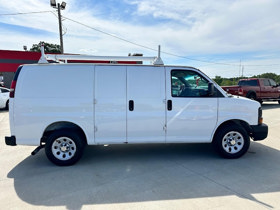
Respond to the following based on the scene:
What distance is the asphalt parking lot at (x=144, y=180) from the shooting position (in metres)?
2.89

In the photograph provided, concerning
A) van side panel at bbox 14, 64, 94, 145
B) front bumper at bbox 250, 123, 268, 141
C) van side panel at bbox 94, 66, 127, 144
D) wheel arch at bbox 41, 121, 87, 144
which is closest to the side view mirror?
front bumper at bbox 250, 123, 268, 141

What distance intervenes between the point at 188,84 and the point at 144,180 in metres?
2.25

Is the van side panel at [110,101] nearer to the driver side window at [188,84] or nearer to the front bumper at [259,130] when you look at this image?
the driver side window at [188,84]

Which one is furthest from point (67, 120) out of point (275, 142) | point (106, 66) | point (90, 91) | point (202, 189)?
point (275, 142)

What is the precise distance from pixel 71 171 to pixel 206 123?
9.92 ft

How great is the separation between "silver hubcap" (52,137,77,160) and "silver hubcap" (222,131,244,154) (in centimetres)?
337

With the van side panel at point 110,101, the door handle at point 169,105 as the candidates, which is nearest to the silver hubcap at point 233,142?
the door handle at point 169,105

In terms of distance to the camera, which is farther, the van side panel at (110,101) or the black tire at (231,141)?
the black tire at (231,141)

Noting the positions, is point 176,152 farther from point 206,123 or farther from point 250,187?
point 250,187

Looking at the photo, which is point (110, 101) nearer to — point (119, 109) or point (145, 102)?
point (119, 109)

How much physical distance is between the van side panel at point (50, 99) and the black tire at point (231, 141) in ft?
9.34

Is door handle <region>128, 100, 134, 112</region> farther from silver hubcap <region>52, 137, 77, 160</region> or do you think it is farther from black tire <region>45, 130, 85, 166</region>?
silver hubcap <region>52, 137, 77, 160</region>

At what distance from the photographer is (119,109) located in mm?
4133

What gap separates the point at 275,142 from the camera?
224 inches
